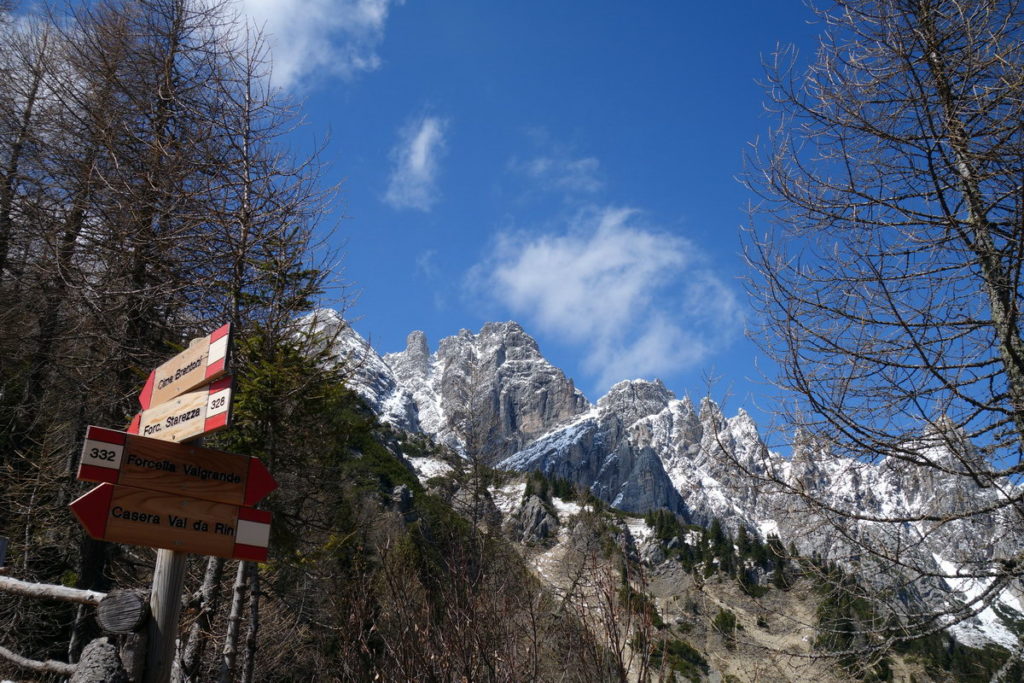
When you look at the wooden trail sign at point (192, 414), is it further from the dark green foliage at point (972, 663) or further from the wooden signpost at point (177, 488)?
the dark green foliage at point (972, 663)

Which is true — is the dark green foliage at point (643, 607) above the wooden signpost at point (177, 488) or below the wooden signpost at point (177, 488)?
below

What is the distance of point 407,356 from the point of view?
199 metres

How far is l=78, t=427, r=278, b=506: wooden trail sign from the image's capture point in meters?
3.09

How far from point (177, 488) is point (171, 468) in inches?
3.9

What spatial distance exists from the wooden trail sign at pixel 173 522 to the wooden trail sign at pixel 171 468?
0.05 metres

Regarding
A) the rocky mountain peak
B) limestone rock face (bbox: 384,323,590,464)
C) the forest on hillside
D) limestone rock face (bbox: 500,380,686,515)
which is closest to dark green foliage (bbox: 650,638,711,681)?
the forest on hillside

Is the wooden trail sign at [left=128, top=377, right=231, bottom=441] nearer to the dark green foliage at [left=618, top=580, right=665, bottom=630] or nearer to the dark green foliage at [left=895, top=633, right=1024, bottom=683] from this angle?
the dark green foliage at [left=618, top=580, right=665, bottom=630]

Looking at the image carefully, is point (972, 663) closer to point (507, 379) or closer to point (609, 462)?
point (609, 462)

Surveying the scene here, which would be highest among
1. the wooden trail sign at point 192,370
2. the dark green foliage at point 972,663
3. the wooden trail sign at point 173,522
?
the wooden trail sign at point 192,370

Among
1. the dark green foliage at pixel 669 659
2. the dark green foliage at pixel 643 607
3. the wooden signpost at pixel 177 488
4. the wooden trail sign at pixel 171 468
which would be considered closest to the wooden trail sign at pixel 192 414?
the wooden signpost at pixel 177 488

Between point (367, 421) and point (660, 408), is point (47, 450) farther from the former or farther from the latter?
point (660, 408)

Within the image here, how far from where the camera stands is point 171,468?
10.8ft

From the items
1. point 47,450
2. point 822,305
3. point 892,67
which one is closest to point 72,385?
point 47,450

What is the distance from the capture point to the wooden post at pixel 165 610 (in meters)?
3.37
